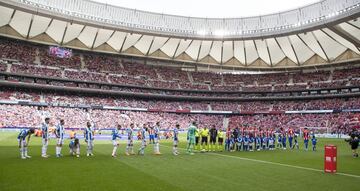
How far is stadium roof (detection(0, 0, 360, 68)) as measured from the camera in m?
46.5

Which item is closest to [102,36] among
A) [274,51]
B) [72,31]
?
[72,31]

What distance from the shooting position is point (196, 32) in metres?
59.8

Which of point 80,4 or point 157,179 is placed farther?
point 80,4

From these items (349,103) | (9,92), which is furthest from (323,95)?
(9,92)

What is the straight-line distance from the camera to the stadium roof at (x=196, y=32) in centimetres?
4650

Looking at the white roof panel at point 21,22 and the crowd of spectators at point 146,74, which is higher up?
the white roof panel at point 21,22

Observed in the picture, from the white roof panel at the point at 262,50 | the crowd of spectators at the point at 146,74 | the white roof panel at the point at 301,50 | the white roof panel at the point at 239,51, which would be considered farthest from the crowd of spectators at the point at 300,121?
the white roof panel at the point at 239,51

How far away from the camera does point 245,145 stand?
81.8 feet

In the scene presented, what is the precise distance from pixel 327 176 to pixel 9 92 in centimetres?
5213

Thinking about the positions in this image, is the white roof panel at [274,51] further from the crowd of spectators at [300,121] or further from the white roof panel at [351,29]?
the white roof panel at [351,29]

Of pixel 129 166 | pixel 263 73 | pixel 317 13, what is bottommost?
pixel 129 166

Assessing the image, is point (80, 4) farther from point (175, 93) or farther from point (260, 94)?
point (260, 94)

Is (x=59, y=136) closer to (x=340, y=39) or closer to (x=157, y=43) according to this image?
(x=157, y=43)

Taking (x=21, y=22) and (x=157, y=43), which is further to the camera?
(x=157, y=43)
